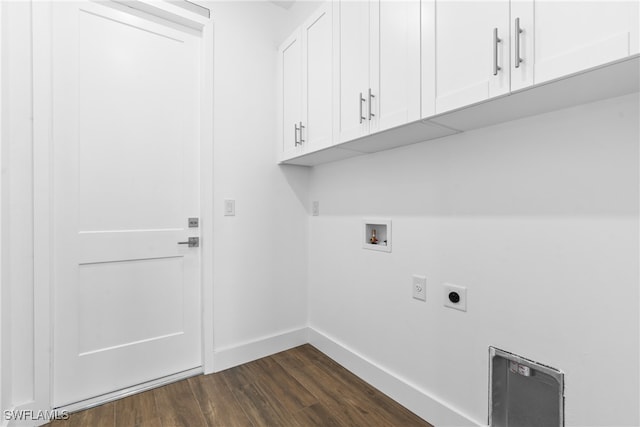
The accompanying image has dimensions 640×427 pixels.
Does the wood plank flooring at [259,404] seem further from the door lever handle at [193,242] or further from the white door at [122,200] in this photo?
the door lever handle at [193,242]

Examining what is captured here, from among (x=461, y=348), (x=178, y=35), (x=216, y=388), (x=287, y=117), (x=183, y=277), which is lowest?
(x=216, y=388)

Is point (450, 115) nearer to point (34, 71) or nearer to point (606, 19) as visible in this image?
point (606, 19)

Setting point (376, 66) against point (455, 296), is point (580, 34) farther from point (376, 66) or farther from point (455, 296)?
point (455, 296)

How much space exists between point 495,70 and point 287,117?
57.4 inches

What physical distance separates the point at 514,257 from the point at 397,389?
1.00m

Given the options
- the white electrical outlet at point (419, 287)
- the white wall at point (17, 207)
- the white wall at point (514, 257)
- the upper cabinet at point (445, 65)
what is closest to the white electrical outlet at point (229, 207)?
the upper cabinet at point (445, 65)

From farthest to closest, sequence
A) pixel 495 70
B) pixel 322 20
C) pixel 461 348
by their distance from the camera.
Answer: pixel 322 20, pixel 461 348, pixel 495 70

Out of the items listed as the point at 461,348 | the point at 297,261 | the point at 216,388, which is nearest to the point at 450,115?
the point at 461,348

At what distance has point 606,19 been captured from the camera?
79 centimetres

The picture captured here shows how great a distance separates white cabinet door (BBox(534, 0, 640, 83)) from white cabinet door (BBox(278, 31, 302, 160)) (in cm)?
138

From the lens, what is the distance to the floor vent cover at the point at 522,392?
1.09 meters

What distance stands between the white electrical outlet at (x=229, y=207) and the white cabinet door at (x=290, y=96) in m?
0.50

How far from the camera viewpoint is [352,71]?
5.23ft

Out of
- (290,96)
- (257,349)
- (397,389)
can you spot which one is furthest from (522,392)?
(290,96)
